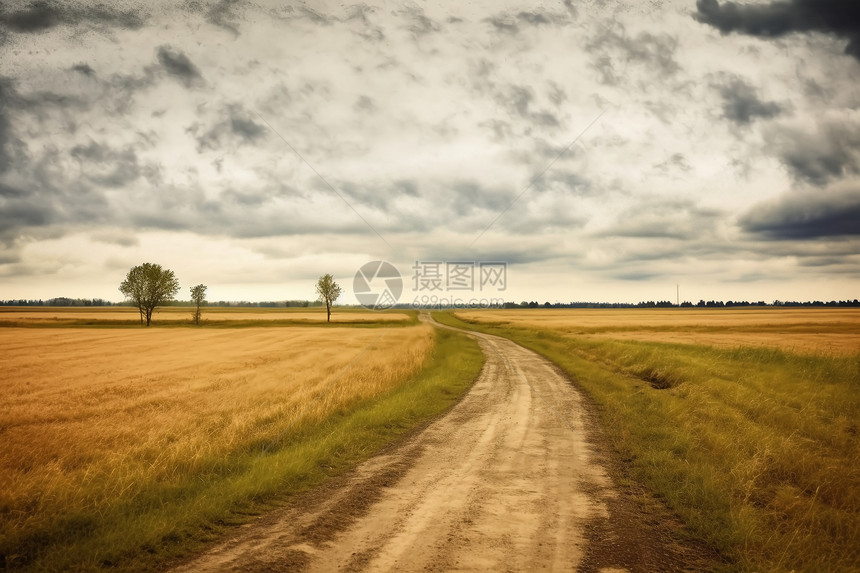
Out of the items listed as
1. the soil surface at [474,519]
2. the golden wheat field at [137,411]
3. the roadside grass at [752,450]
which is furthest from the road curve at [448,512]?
the golden wheat field at [137,411]

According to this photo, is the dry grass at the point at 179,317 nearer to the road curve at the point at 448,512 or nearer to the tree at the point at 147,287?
the tree at the point at 147,287

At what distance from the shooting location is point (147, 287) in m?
84.6

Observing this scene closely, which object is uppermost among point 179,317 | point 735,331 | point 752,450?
point 752,450

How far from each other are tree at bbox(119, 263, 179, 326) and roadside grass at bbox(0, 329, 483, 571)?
86213 mm

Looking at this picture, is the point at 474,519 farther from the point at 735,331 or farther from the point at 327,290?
the point at 327,290

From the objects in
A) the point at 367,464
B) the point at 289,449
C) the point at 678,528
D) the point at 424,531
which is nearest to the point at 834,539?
the point at 678,528

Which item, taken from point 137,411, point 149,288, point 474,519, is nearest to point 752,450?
Answer: point 474,519

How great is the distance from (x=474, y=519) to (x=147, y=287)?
317ft

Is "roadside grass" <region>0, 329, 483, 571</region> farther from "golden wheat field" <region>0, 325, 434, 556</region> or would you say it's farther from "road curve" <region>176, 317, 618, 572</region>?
"road curve" <region>176, 317, 618, 572</region>

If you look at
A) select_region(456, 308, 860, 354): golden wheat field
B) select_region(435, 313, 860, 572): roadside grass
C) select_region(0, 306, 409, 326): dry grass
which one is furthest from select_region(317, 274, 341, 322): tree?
select_region(435, 313, 860, 572): roadside grass

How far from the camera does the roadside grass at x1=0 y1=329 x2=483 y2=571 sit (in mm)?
5848

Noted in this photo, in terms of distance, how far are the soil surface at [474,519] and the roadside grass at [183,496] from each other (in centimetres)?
67

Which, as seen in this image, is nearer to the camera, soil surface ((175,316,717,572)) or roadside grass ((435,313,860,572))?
soil surface ((175,316,717,572))

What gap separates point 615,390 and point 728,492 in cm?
1023
